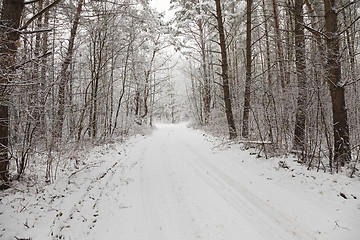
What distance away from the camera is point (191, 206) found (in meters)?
3.50

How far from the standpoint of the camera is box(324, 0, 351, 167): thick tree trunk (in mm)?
4531

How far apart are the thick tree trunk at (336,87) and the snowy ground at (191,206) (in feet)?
3.12

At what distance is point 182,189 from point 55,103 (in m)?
3.93

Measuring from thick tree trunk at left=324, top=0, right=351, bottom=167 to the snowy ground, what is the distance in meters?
0.95

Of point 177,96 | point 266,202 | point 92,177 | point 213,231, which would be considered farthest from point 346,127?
point 177,96

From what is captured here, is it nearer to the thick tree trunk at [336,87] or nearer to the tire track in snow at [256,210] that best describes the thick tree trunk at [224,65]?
the thick tree trunk at [336,87]

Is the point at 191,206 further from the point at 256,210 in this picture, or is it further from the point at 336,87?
the point at 336,87

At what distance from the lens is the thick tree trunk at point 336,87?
14.9ft

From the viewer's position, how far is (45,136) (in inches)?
194

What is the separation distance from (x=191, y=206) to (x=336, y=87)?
4.52m

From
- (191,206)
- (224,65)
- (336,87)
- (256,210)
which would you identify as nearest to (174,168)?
(191,206)

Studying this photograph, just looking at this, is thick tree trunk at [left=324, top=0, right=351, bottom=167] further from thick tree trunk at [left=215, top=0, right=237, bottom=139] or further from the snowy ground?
thick tree trunk at [left=215, top=0, right=237, bottom=139]

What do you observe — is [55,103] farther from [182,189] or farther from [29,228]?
[182,189]

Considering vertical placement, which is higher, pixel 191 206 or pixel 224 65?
pixel 224 65
